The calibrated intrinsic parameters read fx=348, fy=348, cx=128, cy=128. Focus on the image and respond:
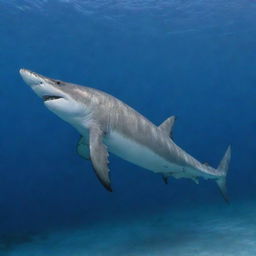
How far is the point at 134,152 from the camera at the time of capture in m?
6.73

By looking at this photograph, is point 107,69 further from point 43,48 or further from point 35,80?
point 35,80

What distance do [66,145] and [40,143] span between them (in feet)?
8.52

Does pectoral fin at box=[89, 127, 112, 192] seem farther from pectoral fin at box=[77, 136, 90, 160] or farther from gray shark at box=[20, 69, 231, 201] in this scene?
pectoral fin at box=[77, 136, 90, 160]

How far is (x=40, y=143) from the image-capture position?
34.1 meters

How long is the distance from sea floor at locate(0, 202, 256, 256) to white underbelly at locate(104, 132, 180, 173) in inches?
119

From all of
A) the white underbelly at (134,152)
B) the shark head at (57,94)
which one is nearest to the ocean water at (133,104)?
the white underbelly at (134,152)

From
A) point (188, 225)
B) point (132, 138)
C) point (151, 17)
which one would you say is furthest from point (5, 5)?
point (132, 138)

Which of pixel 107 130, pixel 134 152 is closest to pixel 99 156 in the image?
pixel 107 130

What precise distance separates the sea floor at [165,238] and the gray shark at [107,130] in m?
2.77

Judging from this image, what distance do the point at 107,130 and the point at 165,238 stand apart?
6821 mm

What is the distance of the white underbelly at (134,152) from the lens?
638 centimetres

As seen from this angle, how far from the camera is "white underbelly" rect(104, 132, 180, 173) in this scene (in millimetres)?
6383

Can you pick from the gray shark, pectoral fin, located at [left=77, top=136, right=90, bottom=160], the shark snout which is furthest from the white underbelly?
the shark snout

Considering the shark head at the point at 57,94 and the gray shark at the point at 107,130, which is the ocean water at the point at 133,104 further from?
the shark head at the point at 57,94
